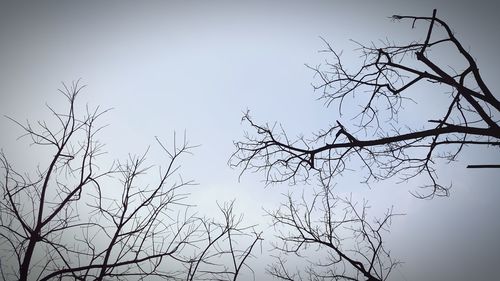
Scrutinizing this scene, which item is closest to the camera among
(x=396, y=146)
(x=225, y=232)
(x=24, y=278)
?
(x=24, y=278)

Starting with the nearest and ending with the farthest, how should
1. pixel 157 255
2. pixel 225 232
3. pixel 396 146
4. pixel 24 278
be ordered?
pixel 24 278 < pixel 157 255 < pixel 396 146 < pixel 225 232

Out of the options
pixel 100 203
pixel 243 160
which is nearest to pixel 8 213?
pixel 100 203

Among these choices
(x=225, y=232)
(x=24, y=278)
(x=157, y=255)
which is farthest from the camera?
(x=225, y=232)

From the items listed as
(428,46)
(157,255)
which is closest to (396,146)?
(428,46)

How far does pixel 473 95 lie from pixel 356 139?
62.0 inches

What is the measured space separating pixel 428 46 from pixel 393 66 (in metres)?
0.63

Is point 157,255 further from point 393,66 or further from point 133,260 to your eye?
point 393,66

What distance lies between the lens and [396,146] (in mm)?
4121

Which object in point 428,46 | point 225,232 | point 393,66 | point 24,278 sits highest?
point 428,46

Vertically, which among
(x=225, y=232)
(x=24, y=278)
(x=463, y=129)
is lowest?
(x=24, y=278)

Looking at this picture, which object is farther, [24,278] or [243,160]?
[243,160]

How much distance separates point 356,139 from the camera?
390 centimetres

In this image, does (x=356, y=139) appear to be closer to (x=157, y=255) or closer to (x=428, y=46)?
(x=428, y=46)

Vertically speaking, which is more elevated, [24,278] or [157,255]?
[157,255]
